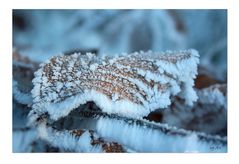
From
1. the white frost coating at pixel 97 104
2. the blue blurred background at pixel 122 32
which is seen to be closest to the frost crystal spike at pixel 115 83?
the white frost coating at pixel 97 104

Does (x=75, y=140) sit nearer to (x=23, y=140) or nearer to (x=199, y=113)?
(x=23, y=140)

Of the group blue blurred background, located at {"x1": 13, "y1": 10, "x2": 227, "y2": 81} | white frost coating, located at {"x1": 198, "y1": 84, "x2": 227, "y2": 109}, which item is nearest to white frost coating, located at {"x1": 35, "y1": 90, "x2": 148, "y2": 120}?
white frost coating, located at {"x1": 198, "y1": 84, "x2": 227, "y2": 109}

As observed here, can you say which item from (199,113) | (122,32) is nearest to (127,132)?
(199,113)
